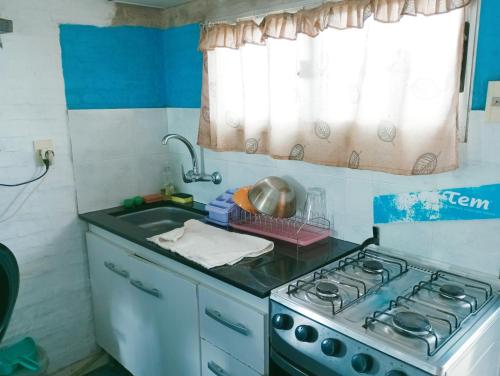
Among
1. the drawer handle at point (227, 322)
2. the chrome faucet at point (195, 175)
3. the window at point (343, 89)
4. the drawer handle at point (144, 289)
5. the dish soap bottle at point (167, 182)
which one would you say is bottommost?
the drawer handle at point (144, 289)

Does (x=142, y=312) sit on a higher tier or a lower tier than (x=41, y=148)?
lower

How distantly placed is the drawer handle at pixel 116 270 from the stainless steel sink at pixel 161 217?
284 mm

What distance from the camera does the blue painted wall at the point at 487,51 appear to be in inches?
46.3

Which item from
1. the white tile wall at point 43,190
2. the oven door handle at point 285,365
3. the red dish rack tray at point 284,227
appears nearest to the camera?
the oven door handle at point 285,365

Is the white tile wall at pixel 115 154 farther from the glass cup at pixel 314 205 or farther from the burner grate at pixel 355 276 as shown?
the burner grate at pixel 355 276

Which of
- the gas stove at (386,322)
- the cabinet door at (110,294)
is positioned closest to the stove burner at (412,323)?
the gas stove at (386,322)

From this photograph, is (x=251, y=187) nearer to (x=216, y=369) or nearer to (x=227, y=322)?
(x=227, y=322)

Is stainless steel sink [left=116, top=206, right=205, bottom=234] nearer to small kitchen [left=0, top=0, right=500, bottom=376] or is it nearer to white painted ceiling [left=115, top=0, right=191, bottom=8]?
small kitchen [left=0, top=0, right=500, bottom=376]

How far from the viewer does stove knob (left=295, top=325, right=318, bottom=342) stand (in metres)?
1.12

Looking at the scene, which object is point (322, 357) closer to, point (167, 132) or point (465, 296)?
point (465, 296)

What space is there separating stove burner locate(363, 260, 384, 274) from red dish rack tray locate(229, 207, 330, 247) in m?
0.27

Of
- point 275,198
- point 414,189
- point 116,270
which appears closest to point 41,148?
point 116,270

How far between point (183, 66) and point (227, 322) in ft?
4.67

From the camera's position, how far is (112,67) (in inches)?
83.5
